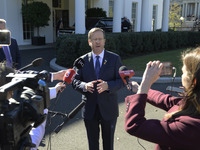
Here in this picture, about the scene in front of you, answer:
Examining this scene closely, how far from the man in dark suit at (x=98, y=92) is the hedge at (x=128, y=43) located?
608 cm

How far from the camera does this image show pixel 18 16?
51.8 ft

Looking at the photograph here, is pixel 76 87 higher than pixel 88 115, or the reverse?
pixel 76 87

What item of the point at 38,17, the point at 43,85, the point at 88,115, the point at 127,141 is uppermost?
the point at 38,17

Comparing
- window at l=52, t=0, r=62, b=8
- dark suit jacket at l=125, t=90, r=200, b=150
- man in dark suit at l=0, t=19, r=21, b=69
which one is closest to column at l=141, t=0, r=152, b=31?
window at l=52, t=0, r=62, b=8

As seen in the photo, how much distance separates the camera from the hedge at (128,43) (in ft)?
30.4

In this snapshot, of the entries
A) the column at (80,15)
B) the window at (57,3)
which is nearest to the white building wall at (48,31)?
the window at (57,3)

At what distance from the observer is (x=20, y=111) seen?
1.28 metres

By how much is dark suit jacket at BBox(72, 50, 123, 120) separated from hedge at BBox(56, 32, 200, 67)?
611 centimetres

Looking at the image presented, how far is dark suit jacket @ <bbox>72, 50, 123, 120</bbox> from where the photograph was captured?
2799 millimetres

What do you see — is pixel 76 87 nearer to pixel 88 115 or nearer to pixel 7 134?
pixel 88 115

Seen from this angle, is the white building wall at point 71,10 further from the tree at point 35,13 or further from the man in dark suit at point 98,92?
the man in dark suit at point 98,92

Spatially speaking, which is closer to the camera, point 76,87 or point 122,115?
point 76,87

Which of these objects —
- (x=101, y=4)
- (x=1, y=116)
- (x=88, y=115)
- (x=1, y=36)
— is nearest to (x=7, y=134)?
(x=1, y=116)

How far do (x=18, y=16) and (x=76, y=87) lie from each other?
48.3 ft
